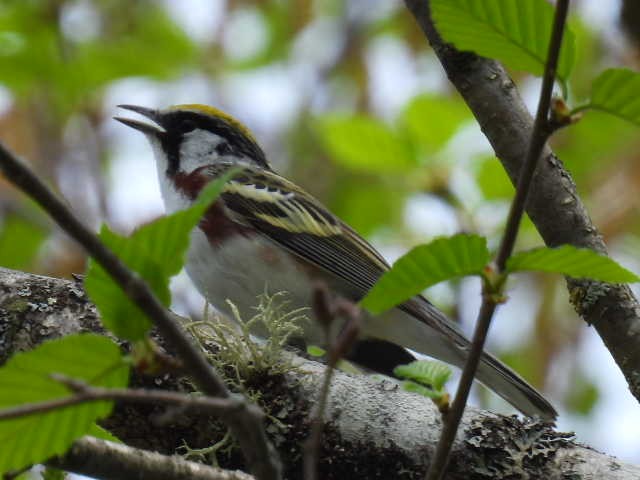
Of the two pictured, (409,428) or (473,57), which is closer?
(409,428)

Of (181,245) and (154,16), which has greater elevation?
(154,16)

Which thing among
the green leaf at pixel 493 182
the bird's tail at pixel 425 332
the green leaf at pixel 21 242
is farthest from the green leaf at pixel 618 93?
the green leaf at pixel 21 242

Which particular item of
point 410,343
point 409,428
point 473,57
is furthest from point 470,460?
point 410,343

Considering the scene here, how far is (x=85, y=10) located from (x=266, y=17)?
1370 millimetres

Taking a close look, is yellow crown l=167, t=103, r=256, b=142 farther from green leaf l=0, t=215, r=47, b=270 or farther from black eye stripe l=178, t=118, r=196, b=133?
green leaf l=0, t=215, r=47, b=270

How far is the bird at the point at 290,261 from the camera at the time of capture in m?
4.03

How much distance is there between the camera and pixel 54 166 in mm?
6516

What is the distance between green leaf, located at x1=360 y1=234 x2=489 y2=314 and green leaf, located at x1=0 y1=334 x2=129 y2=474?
0.46 metres

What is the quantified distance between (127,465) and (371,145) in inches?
117

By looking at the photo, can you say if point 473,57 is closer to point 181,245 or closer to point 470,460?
point 470,460

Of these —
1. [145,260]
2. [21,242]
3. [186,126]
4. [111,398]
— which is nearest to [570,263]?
[145,260]

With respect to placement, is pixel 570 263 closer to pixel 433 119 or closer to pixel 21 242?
pixel 433 119

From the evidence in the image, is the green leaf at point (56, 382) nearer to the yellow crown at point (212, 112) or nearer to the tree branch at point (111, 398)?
the tree branch at point (111, 398)

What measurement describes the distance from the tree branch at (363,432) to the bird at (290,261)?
965 millimetres
